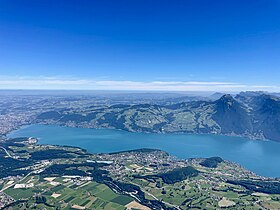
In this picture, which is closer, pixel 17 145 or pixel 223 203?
pixel 223 203

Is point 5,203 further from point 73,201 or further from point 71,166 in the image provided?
point 71,166

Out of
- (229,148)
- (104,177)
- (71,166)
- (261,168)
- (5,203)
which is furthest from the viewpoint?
(229,148)

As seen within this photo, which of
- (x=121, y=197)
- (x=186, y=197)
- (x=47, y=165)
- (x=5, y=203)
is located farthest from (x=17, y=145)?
(x=186, y=197)

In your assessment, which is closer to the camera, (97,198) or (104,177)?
(97,198)

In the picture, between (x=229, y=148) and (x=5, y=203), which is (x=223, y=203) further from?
(x=229, y=148)

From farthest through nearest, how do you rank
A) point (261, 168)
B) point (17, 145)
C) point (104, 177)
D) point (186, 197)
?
point (17, 145) < point (261, 168) < point (104, 177) < point (186, 197)

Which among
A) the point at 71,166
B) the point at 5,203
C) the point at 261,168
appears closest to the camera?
the point at 5,203

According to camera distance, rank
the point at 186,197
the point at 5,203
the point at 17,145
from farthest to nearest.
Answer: the point at 17,145 < the point at 186,197 < the point at 5,203

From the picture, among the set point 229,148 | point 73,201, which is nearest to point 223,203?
point 73,201

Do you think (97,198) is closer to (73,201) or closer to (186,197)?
(73,201)
